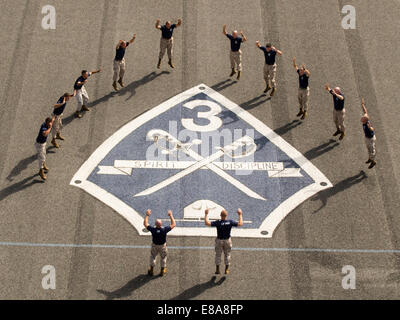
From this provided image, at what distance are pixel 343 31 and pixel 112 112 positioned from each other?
12059 millimetres

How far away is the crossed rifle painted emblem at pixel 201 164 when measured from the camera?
2673 centimetres

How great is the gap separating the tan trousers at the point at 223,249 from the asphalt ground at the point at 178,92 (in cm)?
66

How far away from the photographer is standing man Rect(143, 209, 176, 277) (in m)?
22.5

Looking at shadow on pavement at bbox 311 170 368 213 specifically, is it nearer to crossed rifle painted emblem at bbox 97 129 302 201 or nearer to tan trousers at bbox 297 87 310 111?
crossed rifle painted emblem at bbox 97 129 302 201

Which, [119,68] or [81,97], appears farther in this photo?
[119,68]

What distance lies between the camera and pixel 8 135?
93.4 feet

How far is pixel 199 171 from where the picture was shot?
1069 inches

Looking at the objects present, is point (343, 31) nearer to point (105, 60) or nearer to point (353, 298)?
point (105, 60)

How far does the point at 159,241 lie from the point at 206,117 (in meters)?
8.16

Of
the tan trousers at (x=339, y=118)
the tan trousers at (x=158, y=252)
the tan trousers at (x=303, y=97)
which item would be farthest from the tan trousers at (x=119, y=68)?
the tan trousers at (x=158, y=252)

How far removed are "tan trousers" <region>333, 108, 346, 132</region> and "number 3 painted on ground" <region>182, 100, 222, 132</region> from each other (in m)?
4.51

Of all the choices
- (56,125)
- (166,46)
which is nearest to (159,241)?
(56,125)

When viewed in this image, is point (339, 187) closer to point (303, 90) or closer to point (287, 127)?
point (287, 127)

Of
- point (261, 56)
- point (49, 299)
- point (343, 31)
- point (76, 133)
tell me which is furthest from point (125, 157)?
point (343, 31)
